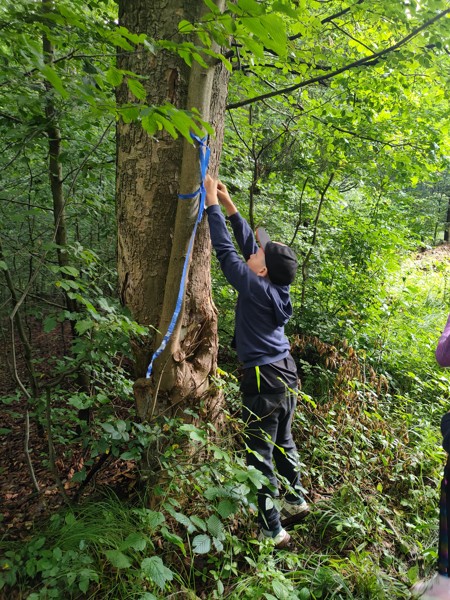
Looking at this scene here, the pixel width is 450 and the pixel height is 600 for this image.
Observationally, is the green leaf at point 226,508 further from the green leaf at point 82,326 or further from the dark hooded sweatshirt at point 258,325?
the green leaf at point 82,326

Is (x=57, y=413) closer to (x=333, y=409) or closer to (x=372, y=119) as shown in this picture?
(x=333, y=409)

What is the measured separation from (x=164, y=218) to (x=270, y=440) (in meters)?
1.48

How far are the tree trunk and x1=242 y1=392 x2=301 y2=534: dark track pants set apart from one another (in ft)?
1.28

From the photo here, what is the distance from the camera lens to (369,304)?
4.83 m

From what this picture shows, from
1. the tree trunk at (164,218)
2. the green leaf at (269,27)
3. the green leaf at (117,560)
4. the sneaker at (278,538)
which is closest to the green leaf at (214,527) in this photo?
the green leaf at (117,560)

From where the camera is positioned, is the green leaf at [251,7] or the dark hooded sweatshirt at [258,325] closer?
the green leaf at [251,7]

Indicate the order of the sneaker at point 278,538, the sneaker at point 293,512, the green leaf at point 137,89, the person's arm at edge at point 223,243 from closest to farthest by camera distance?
the green leaf at point 137,89 < the person's arm at edge at point 223,243 < the sneaker at point 278,538 < the sneaker at point 293,512

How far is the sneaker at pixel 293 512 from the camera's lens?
267 cm

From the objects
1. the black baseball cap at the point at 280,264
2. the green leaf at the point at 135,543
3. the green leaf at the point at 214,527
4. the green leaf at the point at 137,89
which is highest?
the green leaf at the point at 137,89

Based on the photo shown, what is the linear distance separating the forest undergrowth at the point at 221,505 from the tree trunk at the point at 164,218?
0.28 meters

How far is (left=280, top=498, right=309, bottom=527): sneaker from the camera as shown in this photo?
2.67 m

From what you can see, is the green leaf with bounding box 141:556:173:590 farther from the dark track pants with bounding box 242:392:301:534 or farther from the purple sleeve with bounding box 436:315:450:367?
the purple sleeve with bounding box 436:315:450:367

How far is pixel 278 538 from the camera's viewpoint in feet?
7.82

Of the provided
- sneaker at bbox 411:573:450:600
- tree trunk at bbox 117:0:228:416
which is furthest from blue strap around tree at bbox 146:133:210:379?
sneaker at bbox 411:573:450:600
